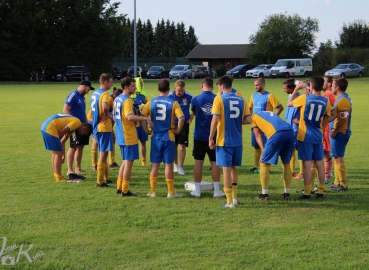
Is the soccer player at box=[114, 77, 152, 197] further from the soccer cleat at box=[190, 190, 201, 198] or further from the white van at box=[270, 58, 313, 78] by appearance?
the white van at box=[270, 58, 313, 78]

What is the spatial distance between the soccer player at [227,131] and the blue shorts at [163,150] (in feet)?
2.36

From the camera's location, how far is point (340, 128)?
874 centimetres

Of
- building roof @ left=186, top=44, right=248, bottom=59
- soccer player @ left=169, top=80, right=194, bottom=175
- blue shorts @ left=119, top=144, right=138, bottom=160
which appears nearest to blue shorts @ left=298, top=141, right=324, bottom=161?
soccer player @ left=169, top=80, right=194, bottom=175

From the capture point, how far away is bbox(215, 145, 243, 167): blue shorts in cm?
772

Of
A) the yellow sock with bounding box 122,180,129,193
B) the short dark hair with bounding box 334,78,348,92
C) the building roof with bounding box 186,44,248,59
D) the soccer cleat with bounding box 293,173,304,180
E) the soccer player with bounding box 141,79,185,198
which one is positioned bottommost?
the soccer cleat with bounding box 293,173,304,180

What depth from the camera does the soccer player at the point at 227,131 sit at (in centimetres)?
765

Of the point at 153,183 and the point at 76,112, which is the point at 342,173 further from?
the point at 76,112

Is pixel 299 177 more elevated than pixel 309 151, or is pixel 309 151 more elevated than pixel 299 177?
pixel 309 151

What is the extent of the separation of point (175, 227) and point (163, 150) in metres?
1.78

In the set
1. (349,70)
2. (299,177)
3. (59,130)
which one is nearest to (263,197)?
(299,177)

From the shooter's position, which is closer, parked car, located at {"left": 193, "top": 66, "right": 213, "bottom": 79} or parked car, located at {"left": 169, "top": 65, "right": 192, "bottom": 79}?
parked car, located at {"left": 169, "top": 65, "right": 192, "bottom": 79}

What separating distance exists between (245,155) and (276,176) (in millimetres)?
2470

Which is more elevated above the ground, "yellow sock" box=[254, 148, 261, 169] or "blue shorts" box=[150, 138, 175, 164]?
"blue shorts" box=[150, 138, 175, 164]

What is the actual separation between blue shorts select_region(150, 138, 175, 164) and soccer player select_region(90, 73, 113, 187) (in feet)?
3.70
